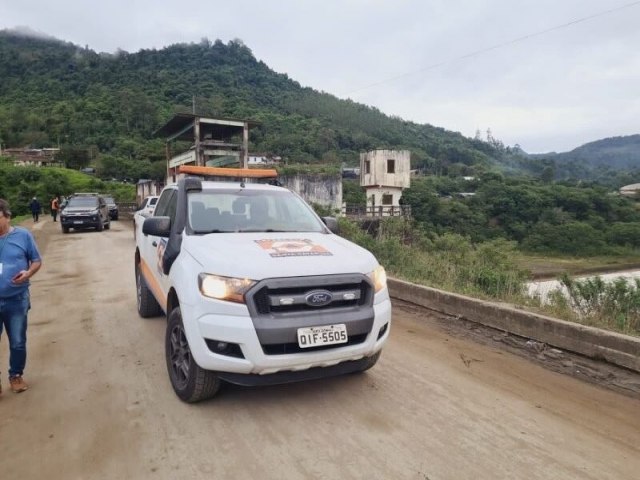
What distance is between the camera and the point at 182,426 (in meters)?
3.28

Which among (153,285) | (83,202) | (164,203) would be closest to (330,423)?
(153,285)

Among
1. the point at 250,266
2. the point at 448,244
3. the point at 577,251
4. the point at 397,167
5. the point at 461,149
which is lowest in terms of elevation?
the point at 577,251

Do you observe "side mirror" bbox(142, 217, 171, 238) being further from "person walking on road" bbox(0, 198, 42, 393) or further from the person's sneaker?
the person's sneaker

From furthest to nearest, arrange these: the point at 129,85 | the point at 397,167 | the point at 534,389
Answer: the point at 129,85 → the point at 397,167 → the point at 534,389

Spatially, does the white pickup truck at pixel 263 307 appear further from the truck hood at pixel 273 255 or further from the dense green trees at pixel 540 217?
the dense green trees at pixel 540 217

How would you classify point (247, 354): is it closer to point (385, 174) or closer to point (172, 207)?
point (172, 207)

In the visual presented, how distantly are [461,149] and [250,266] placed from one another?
133 meters

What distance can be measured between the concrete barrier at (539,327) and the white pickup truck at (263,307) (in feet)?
7.34

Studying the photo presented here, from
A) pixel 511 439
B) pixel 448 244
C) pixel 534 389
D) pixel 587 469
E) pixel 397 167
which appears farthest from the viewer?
pixel 397 167

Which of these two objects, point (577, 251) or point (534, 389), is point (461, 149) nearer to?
point (577, 251)

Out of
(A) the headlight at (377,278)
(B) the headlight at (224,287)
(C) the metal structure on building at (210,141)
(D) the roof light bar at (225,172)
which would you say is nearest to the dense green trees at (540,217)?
(C) the metal structure on building at (210,141)

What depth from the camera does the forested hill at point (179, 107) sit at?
85.1 m

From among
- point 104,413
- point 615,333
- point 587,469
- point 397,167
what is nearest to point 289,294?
point 104,413

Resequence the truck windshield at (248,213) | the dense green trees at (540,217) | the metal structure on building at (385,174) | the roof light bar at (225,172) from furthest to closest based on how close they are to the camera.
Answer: the dense green trees at (540,217) < the metal structure on building at (385,174) < the roof light bar at (225,172) < the truck windshield at (248,213)
